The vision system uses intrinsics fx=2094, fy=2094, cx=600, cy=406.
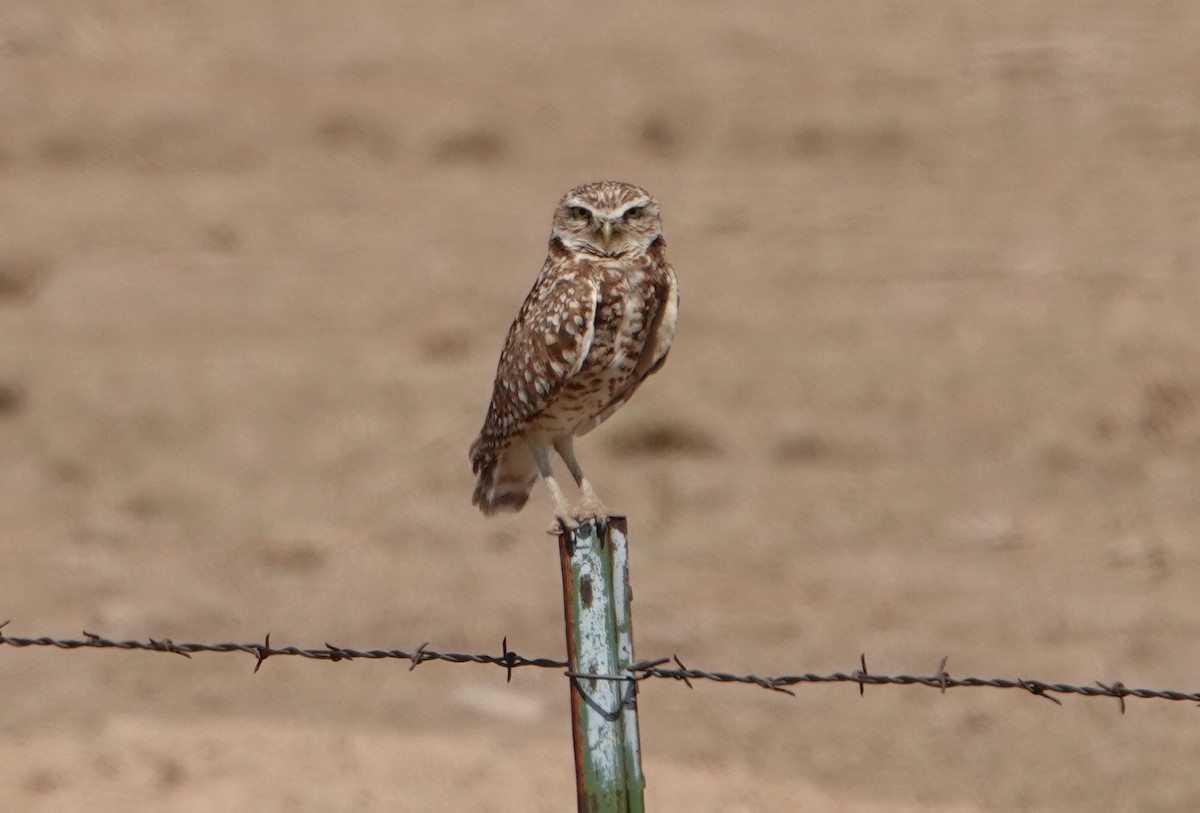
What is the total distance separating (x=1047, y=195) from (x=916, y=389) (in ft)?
15.5

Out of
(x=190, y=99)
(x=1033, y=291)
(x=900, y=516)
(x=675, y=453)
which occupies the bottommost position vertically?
(x=900, y=516)

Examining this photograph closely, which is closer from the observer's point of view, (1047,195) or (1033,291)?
(1033,291)

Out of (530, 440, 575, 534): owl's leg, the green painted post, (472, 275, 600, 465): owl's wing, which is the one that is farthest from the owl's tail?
the green painted post

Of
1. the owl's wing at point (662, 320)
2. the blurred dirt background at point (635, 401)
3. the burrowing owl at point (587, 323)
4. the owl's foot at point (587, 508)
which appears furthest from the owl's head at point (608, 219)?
the blurred dirt background at point (635, 401)

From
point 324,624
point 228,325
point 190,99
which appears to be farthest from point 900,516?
point 190,99

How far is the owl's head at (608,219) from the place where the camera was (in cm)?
611

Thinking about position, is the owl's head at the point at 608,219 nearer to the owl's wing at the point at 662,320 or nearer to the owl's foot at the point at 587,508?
the owl's wing at the point at 662,320

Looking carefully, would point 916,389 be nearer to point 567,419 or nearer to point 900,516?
point 900,516

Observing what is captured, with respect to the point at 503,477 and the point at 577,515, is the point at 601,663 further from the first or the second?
the point at 503,477

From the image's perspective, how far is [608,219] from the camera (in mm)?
6152

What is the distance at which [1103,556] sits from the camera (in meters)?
12.0

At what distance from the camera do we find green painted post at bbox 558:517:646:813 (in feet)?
14.1

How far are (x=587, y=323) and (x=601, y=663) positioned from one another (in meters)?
1.94

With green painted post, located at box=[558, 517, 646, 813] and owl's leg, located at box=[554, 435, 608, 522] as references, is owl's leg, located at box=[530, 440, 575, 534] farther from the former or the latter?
green painted post, located at box=[558, 517, 646, 813]
